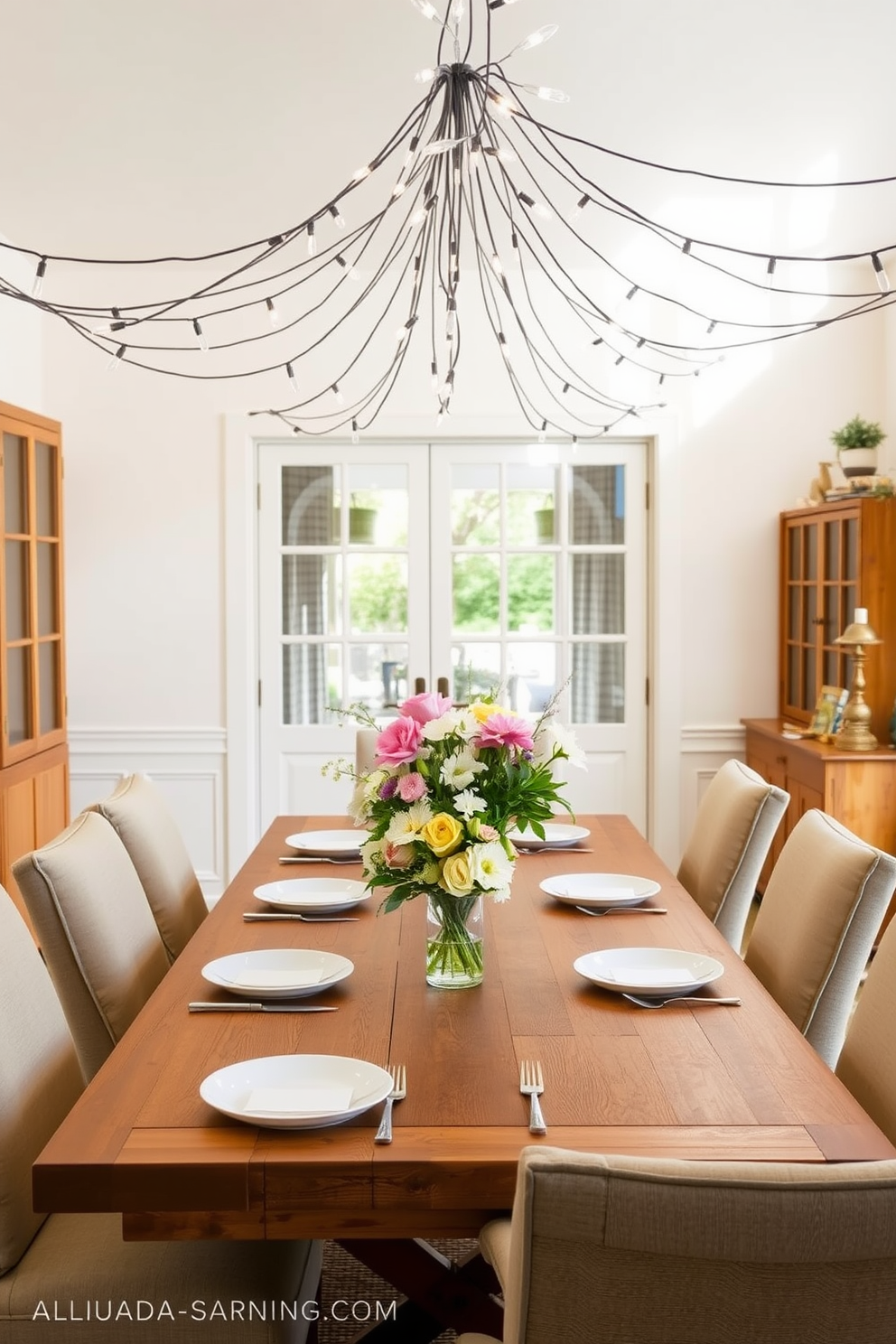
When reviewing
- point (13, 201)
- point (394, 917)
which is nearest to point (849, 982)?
point (394, 917)

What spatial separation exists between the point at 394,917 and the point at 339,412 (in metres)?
2.85

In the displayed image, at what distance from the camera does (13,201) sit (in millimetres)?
4219

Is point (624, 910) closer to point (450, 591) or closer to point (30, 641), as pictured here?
point (30, 641)

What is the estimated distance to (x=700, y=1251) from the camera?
1.01 meters

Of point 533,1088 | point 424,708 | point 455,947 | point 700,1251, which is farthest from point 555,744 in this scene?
point 700,1251

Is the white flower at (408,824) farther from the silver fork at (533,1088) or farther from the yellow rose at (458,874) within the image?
the silver fork at (533,1088)

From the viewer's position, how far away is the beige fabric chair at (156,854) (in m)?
2.72

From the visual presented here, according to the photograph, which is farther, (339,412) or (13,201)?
(339,412)

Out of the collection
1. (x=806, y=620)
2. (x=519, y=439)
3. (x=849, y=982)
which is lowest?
(x=849, y=982)

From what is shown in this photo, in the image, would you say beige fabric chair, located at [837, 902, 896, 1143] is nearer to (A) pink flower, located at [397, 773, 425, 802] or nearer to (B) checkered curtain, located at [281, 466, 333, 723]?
(A) pink flower, located at [397, 773, 425, 802]

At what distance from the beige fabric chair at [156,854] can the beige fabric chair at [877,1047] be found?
1453mm

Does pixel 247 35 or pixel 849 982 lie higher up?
pixel 247 35

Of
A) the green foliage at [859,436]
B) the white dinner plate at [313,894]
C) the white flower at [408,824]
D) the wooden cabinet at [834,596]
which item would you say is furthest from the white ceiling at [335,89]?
the white dinner plate at [313,894]

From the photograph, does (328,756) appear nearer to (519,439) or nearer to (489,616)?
(489,616)
